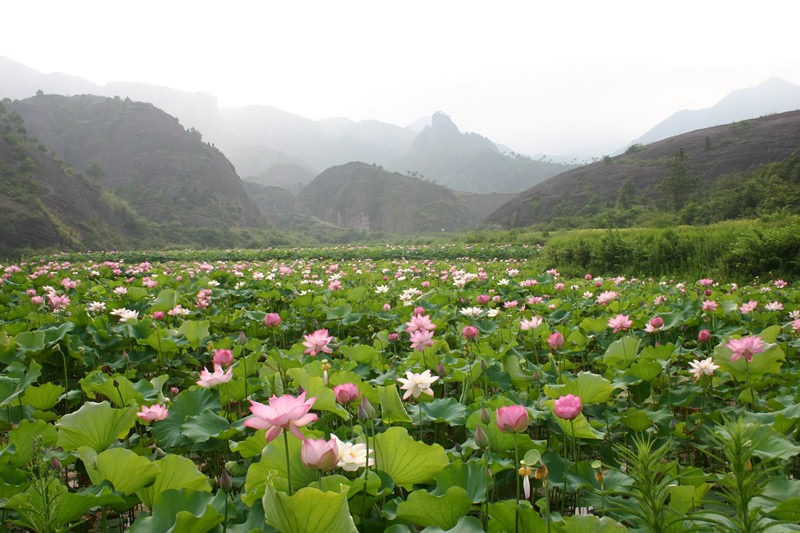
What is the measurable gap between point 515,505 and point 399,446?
1.13 ft

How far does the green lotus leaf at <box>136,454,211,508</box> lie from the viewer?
43.8 inches

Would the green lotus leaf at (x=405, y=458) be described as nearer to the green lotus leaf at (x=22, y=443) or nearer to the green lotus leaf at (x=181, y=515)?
the green lotus leaf at (x=181, y=515)

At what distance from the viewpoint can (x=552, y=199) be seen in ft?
173

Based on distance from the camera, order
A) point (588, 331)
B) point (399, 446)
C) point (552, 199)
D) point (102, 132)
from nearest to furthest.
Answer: point (399, 446)
point (588, 331)
point (552, 199)
point (102, 132)

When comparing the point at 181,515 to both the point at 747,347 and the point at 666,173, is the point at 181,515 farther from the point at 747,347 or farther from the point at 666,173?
the point at 666,173

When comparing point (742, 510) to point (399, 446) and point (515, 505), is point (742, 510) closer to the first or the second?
point (515, 505)

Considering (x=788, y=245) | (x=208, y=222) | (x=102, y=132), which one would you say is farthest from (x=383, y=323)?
(x=102, y=132)

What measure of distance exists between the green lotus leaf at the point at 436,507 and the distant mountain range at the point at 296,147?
408ft

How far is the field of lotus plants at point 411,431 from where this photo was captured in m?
0.96

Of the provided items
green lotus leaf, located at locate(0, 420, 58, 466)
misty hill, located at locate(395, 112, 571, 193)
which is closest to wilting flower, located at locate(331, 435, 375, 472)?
green lotus leaf, located at locate(0, 420, 58, 466)

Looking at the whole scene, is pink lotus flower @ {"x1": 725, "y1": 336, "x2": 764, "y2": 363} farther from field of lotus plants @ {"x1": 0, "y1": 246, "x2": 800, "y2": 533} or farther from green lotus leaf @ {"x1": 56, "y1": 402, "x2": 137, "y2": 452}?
green lotus leaf @ {"x1": 56, "y1": 402, "x2": 137, "y2": 452}

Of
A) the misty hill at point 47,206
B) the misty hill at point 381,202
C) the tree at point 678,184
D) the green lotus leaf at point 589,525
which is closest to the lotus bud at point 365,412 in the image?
the green lotus leaf at point 589,525

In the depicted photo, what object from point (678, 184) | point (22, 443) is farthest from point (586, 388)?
point (678, 184)

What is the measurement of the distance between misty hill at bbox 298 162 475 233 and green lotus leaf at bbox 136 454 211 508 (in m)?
73.3
